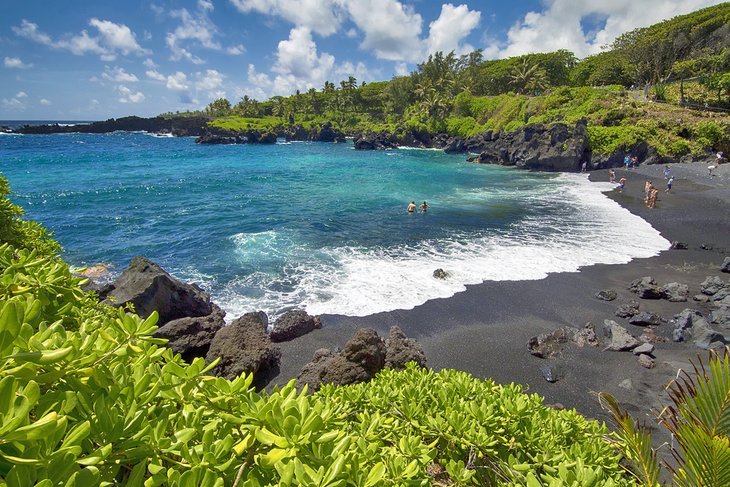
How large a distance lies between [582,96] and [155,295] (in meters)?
75.5

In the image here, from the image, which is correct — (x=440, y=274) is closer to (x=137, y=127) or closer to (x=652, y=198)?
(x=652, y=198)

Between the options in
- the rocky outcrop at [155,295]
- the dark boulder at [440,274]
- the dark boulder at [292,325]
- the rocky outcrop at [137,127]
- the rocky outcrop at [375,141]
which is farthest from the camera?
the rocky outcrop at [137,127]

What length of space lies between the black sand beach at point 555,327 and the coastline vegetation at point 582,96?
33753 millimetres

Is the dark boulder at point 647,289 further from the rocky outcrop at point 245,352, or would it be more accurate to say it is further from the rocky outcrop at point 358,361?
the rocky outcrop at point 245,352

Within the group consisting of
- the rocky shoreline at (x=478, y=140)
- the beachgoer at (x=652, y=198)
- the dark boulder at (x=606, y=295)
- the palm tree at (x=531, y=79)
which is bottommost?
the dark boulder at (x=606, y=295)

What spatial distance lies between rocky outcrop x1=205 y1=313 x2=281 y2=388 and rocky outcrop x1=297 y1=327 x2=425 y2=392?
1.44m

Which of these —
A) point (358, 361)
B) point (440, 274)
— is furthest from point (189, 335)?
point (440, 274)

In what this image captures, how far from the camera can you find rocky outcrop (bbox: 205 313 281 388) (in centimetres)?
1112

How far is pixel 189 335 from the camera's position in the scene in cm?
1249

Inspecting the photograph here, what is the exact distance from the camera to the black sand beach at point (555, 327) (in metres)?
10.9

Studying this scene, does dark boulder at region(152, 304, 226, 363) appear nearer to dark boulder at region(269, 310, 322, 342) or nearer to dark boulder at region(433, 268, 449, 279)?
dark boulder at region(269, 310, 322, 342)

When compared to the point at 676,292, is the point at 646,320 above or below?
below

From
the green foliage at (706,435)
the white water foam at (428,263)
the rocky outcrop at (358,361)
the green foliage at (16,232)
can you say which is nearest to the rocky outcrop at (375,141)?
the white water foam at (428,263)

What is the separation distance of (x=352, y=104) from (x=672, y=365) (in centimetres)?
13427
